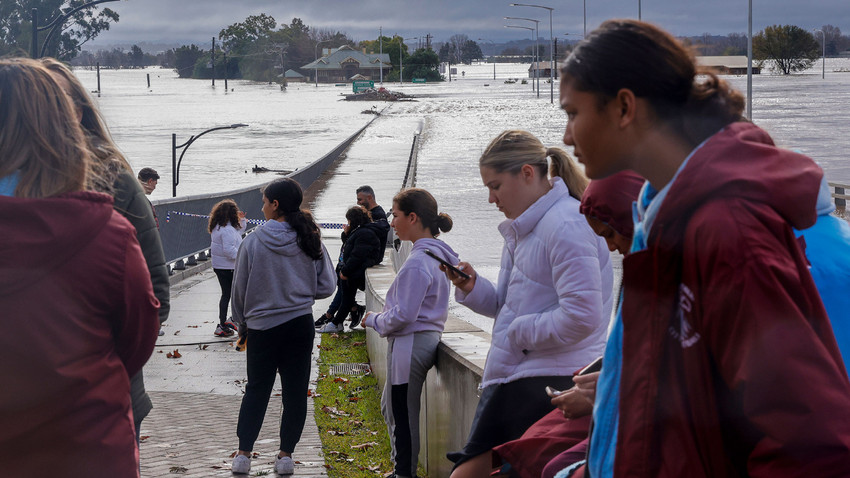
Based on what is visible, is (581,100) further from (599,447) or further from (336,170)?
Answer: (336,170)

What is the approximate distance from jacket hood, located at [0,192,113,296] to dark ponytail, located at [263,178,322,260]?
13.1 ft

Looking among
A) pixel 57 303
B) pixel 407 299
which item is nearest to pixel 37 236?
Result: pixel 57 303

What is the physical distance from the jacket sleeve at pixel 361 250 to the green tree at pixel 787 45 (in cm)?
11234

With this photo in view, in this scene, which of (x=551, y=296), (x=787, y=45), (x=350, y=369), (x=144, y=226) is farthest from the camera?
(x=787, y=45)

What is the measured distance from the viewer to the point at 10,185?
2.40 metres

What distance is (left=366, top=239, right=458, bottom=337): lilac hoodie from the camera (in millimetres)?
5438

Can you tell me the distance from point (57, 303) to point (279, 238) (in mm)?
3990

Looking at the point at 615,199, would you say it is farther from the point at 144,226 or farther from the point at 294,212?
the point at 294,212

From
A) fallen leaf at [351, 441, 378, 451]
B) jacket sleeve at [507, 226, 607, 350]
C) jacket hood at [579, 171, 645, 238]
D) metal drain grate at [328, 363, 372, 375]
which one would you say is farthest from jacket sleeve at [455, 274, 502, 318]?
metal drain grate at [328, 363, 372, 375]

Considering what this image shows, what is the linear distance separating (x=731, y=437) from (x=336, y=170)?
163 feet

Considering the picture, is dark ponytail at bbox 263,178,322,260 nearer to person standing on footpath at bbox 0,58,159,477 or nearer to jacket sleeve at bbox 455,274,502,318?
jacket sleeve at bbox 455,274,502,318

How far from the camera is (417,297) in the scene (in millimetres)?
5473

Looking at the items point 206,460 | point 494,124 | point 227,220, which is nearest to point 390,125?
point 494,124

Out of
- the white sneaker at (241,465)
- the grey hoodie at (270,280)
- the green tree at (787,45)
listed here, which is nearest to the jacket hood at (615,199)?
the grey hoodie at (270,280)
